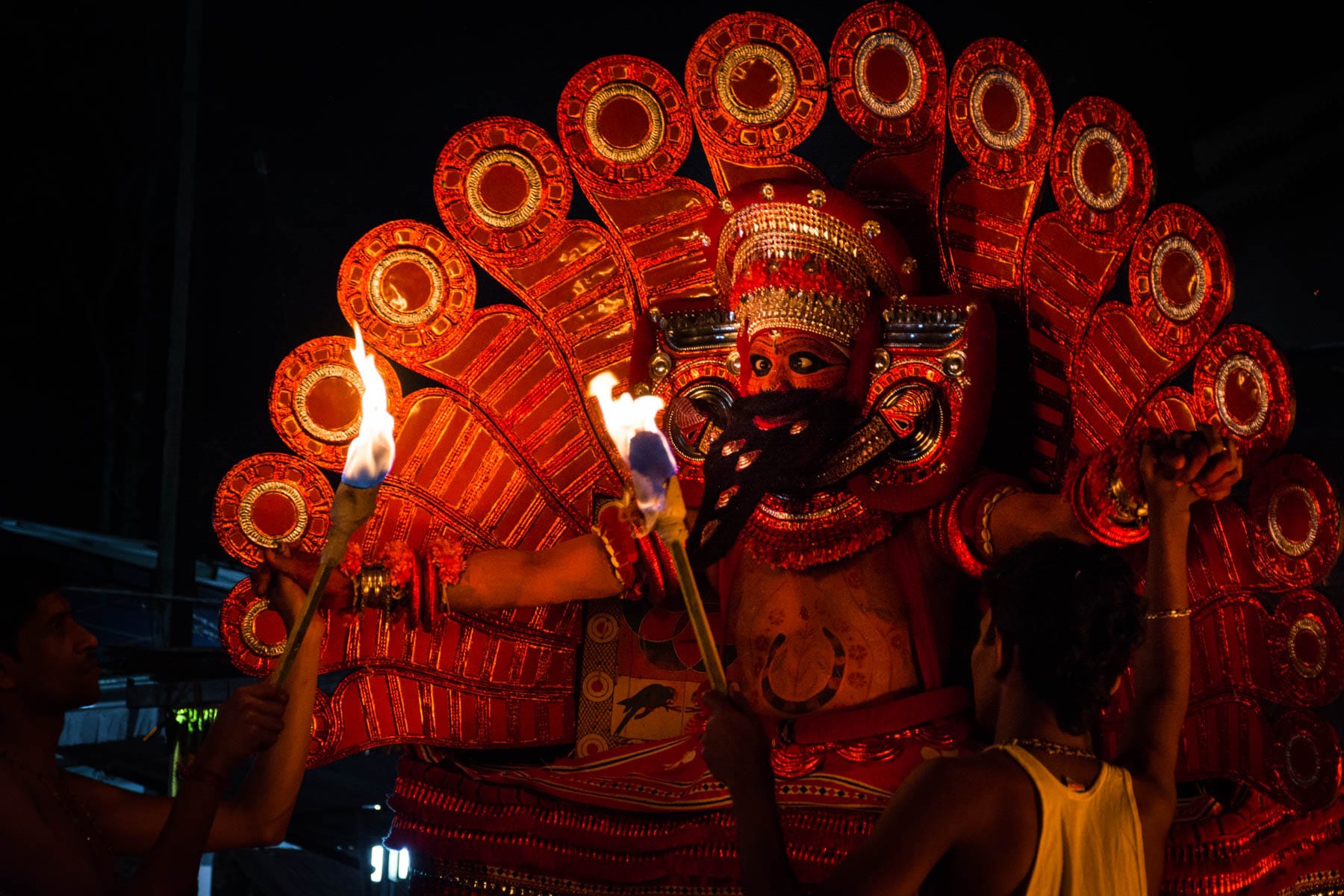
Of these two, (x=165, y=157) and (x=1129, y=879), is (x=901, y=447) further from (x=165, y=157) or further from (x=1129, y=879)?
(x=165, y=157)

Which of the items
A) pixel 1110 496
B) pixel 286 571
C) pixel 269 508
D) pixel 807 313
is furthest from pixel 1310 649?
pixel 269 508

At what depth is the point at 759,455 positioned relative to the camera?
3.13m

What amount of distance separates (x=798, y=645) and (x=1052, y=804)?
1.53 metres

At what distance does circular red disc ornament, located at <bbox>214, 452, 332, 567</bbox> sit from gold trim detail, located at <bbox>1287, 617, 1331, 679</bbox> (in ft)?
7.59

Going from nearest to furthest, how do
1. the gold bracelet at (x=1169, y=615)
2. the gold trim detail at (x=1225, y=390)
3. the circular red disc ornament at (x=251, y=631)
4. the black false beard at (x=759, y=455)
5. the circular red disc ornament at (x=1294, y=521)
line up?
the gold bracelet at (x=1169, y=615) → the circular red disc ornament at (x=1294, y=521) → the gold trim detail at (x=1225, y=390) → the black false beard at (x=759, y=455) → the circular red disc ornament at (x=251, y=631)

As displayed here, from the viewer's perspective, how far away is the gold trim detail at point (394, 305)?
137 inches

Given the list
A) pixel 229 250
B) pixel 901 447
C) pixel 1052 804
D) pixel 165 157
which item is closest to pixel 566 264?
pixel 901 447

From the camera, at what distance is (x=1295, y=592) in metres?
2.82

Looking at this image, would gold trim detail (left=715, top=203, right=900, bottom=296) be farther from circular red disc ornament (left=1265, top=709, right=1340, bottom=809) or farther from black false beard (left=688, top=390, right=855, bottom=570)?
circular red disc ornament (left=1265, top=709, right=1340, bottom=809)

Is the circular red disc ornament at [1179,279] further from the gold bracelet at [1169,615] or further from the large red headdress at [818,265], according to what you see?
the gold bracelet at [1169,615]

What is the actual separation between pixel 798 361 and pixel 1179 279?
920mm

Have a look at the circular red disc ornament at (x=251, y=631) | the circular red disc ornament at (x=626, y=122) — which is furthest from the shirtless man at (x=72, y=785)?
the circular red disc ornament at (x=626, y=122)

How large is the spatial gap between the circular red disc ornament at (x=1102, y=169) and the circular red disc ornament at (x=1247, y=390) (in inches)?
16.7

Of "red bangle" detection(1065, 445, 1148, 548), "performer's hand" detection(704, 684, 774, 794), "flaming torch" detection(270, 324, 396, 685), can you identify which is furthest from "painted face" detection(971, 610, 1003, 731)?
"flaming torch" detection(270, 324, 396, 685)
